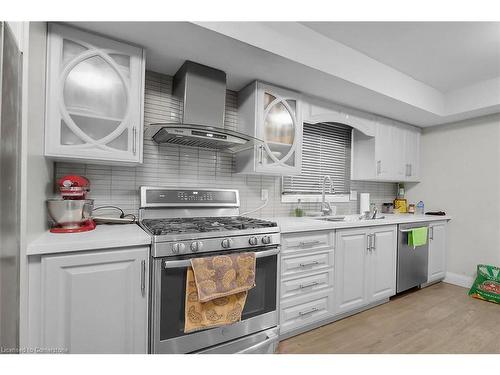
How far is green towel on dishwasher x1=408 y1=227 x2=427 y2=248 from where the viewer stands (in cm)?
281

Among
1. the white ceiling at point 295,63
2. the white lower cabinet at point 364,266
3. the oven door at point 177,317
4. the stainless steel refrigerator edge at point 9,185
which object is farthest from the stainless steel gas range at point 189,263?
the white ceiling at point 295,63

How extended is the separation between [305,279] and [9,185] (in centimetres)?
190

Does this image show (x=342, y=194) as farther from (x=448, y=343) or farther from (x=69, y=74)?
(x=69, y=74)

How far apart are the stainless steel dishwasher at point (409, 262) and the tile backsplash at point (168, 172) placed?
1.27 m

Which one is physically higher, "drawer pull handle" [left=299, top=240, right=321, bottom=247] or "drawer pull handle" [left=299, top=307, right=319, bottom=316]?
"drawer pull handle" [left=299, top=240, right=321, bottom=247]

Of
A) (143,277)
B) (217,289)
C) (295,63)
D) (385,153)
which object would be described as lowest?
(217,289)

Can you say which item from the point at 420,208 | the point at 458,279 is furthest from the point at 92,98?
the point at 458,279

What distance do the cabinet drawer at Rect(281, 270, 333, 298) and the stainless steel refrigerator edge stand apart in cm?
154

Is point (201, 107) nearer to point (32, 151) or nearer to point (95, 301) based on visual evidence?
point (32, 151)

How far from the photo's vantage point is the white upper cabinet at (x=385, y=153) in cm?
317

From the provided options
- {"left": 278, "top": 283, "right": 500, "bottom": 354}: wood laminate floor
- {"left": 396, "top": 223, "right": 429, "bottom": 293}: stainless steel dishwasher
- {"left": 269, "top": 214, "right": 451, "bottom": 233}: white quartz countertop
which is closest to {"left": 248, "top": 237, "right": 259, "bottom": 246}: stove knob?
{"left": 269, "top": 214, "right": 451, "bottom": 233}: white quartz countertop

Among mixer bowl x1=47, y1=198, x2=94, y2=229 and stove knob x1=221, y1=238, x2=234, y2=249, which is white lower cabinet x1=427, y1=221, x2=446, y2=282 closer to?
stove knob x1=221, y1=238, x2=234, y2=249

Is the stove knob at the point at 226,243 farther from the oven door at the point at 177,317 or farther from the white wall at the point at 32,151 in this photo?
the white wall at the point at 32,151

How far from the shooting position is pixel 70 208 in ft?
4.74
